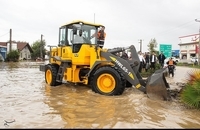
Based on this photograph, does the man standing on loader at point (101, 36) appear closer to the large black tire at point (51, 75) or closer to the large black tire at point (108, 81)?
the large black tire at point (108, 81)

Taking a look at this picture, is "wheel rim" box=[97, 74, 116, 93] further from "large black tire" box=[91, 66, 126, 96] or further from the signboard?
the signboard

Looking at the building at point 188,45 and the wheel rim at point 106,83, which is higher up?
the building at point 188,45

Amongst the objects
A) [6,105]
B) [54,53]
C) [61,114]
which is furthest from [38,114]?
[54,53]

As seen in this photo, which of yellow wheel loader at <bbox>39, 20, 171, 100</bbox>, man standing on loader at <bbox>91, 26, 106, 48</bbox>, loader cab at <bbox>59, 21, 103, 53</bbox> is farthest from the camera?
man standing on loader at <bbox>91, 26, 106, 48</bbox>

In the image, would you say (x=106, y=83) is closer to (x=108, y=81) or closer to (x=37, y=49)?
(x=108, y=81)

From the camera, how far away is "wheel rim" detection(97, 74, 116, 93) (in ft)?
31.8

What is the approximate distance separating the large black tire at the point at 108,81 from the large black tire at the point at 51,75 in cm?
290

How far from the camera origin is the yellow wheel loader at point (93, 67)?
944 cm

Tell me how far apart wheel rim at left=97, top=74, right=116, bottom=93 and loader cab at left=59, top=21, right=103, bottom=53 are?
2.04m

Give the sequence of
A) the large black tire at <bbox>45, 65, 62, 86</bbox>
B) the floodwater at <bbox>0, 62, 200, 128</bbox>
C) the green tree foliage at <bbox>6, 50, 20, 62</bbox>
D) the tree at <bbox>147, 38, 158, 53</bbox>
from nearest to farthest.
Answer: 1. the floodwater at <bbox>0, 62, 200, 128</bbox>
2. the large black tire at <bbox>45, 65, 62, 86</bbox>
3. the green tree foliage at <bbox>6, 50, 20, 62</bbox>
4. the tree at <bbox>147, 38, 158, 53</bbox>

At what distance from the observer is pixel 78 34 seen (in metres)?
11.5

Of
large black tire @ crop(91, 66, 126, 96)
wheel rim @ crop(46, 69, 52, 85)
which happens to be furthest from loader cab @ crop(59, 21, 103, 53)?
large black tire @ crop(91, 66, 126, 96)

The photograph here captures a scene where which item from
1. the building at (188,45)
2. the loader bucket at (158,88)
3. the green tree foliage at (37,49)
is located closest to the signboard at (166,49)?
the loader bucket at (158,88)

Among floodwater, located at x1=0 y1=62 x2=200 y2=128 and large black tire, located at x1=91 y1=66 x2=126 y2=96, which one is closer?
floodwater, located at x1=0 y1=62 x2=200 y2=128
